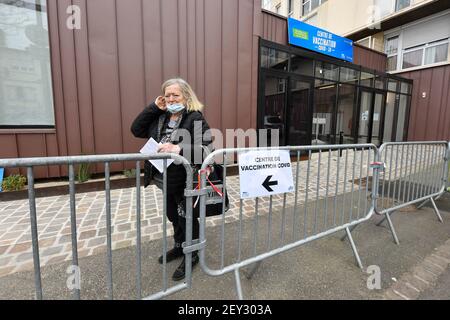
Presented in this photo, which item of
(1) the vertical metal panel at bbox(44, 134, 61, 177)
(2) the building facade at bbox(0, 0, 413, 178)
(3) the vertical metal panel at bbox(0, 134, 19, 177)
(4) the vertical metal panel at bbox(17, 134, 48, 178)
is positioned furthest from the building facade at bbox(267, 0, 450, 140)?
(3) the vertical metal panel at bbox(0, 134, 19, 177)

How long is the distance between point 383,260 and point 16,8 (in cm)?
700

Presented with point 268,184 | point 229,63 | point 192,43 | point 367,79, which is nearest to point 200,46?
point 192,43

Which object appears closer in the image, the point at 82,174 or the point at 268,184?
the point at 268,184

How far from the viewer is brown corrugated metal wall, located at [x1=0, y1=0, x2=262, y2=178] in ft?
15.2

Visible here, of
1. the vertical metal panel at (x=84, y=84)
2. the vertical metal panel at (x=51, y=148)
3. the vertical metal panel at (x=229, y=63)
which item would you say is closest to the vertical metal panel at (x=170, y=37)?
the vertical metal panel at (x=229, y=63)

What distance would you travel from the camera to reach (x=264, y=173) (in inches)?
78.4

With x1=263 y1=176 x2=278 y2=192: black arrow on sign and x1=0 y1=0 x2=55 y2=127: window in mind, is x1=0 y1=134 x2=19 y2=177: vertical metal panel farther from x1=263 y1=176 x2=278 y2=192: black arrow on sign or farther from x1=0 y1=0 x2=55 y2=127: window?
x1=263 y1=176 x2=278 y2=192: black arrow on sign

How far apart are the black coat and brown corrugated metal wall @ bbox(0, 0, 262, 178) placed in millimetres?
3395

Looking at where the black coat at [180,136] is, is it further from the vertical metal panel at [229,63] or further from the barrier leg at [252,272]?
the vertical metal panel at [229,63]

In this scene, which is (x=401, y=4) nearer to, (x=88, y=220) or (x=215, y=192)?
(x=215, y=192)

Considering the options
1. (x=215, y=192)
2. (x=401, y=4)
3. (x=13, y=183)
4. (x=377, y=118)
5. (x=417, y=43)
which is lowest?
(x=13, y=183)

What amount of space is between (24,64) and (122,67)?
1.74 metres

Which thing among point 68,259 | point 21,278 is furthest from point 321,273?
point 21,278

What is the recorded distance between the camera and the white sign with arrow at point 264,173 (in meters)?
1.88
